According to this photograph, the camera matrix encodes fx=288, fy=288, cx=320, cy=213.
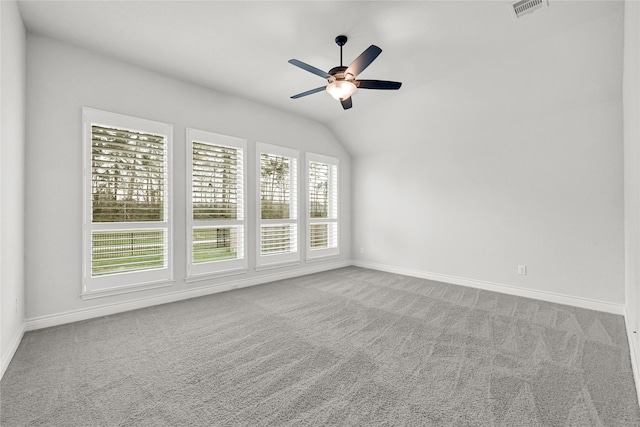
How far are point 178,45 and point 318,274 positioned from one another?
4.19 metres

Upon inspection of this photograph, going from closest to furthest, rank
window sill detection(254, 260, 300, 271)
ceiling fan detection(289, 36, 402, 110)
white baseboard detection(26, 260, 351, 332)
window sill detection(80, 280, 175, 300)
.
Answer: ceiling fan detection(289, 36, 402, 110), white baseboard detection(26, 260, 351, 332), window sill detection(80, 280, 175, 300), window sill detection(254, 260, 300, 271)

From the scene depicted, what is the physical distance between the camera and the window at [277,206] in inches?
195

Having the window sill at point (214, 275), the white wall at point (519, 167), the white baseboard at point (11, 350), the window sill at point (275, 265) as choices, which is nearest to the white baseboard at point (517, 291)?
the white wall at point (519, 167)

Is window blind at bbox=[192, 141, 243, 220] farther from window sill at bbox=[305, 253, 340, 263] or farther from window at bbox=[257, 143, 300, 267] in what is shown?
window sill at bbox=[305, 253, 340, 263]

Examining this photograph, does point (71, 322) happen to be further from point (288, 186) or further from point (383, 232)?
point (383, 232)

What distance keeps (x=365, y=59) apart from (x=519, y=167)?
3.02m

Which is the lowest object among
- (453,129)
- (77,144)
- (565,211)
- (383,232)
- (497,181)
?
(383,232)

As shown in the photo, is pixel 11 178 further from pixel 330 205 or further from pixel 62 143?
pixel 330 205

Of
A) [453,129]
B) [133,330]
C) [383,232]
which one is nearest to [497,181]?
[453,129]

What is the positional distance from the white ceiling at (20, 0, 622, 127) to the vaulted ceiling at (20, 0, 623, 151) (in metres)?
0.01

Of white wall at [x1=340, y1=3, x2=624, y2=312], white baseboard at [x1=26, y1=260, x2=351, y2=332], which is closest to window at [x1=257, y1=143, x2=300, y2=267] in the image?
white baseboard at [x1=26, y1=260, x2=351, y2=332]

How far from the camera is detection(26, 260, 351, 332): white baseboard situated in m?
3.06

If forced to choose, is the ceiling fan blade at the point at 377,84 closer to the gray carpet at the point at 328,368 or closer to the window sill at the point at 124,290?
the gray carpet at the point at 328,368

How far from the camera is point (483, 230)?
15.1ft
